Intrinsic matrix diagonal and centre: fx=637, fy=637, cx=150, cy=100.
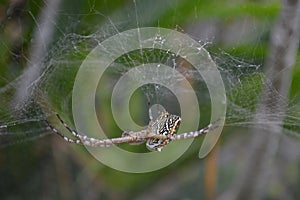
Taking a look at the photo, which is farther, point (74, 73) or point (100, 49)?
point (74, 73)

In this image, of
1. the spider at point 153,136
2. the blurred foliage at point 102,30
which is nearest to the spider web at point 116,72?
the blurred foliage at point 102,30

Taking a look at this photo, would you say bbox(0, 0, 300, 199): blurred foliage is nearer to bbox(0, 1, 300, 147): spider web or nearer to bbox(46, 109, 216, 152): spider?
bbox(0, 1, 300, 147): spider web

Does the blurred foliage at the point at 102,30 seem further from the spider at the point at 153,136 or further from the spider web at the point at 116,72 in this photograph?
the spider at the point at 153,136

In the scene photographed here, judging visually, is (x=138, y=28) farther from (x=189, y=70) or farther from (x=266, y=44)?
(x=266, y=44)

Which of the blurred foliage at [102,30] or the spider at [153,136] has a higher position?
the blurred foliage at [102,30]

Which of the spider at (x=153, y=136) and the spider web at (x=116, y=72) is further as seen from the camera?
the spider web at (x=116, y=72)

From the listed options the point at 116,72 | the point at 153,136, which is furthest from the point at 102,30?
the point at 153,136

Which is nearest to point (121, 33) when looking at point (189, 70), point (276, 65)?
point (189, 70)

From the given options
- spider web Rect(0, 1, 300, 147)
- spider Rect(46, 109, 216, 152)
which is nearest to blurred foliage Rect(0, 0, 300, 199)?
spider web Rect(0, 1, 300, 147)
